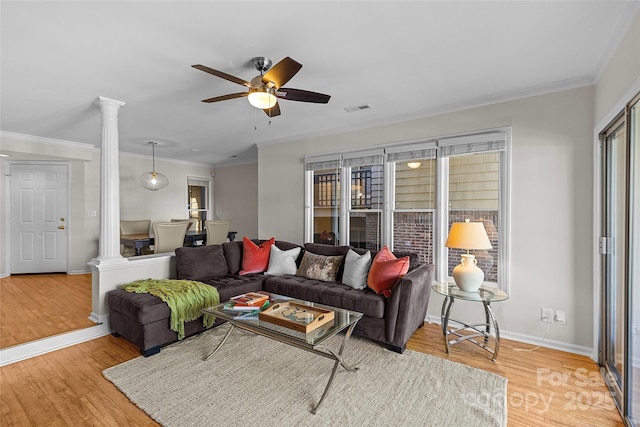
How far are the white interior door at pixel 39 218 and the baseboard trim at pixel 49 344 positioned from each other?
3.67m

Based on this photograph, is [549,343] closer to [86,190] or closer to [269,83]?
[269,83]

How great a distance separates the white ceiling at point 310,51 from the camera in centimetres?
184

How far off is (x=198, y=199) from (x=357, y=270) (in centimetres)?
592

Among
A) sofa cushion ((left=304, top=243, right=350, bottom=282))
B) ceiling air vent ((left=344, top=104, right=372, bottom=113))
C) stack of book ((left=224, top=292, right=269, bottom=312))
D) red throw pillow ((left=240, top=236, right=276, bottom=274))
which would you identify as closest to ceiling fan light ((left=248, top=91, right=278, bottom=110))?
ceiling air vent ((left=344, top=104, right=372, bottom=113))

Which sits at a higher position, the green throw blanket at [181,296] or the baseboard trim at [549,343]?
the green throw blanket at [181,296]

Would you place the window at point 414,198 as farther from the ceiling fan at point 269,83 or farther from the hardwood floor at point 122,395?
the ceiling fan at point 269,83

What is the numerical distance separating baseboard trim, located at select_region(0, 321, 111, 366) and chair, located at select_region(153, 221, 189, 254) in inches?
57.9

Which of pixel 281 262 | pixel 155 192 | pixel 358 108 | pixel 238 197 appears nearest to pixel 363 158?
pixel 358 108

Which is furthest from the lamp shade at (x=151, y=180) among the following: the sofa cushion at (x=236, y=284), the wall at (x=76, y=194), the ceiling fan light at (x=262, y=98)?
the ceiling fan light at (x=262, y=98)

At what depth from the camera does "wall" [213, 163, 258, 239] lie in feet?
23.8

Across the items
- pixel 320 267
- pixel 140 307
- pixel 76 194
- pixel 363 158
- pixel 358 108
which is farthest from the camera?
pixel 76 194

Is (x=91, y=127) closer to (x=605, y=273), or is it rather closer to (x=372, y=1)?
(x=372, y=1)

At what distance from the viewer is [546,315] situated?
9.64 ft

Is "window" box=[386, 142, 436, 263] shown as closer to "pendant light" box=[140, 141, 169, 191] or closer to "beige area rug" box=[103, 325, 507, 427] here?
"beige area rug" box=[103, 325, 507, 427]
